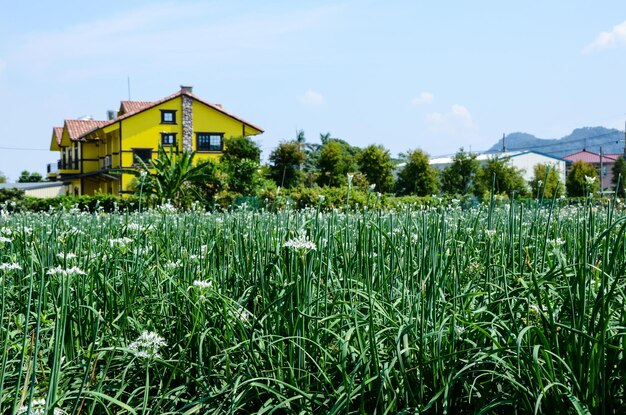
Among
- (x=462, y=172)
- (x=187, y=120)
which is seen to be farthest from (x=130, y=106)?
(x=462, y=172)

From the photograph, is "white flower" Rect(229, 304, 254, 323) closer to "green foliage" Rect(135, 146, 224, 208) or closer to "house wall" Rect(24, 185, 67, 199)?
"green foliage" Rect(135, 146, 224, 208)

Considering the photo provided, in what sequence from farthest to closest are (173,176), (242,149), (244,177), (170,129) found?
(170,129) < (242,149) < (244,177) < (173,176)

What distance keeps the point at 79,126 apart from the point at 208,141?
14369mm

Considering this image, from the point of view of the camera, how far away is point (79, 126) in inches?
2073

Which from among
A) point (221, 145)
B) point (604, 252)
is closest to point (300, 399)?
point (604, 252)

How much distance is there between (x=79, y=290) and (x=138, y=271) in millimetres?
276

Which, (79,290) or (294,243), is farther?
(79,290)

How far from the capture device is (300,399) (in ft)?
7.43

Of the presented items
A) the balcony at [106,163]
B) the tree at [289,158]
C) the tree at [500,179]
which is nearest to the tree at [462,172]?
the tree at [500,179]

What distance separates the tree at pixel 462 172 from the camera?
152 feet

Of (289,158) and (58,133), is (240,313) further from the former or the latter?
(58,133)

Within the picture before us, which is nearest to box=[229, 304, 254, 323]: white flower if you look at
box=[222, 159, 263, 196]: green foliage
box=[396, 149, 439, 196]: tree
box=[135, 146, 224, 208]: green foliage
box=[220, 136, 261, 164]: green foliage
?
box=[135, 146, 224, 208]: green foliage

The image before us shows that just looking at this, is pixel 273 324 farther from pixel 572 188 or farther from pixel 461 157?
pixel 572 188

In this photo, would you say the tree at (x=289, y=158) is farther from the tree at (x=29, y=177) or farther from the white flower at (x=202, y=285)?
the tree at (x=29, y=177)
